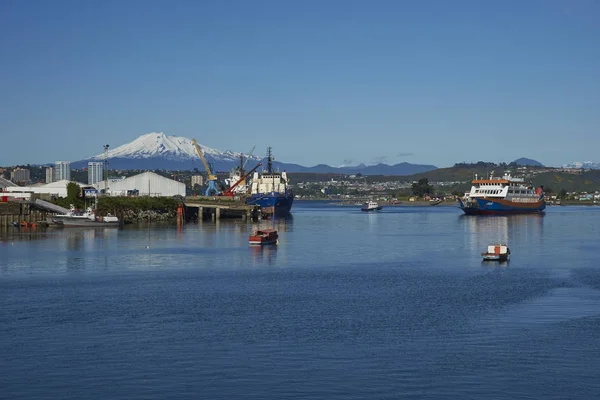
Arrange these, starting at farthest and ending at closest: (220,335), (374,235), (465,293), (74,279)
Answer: (374,235)
(74,279)
(465,293)
(220,335)

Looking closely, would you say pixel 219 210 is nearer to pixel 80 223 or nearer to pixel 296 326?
pixel 80 223

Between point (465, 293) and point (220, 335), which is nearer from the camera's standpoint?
point (220, 335)

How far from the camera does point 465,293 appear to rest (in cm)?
3225

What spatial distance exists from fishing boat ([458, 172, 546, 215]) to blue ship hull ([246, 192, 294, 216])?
79.1ft

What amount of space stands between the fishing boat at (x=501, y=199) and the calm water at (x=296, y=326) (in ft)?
212

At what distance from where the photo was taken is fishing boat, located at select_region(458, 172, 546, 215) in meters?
112

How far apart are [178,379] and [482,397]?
21.6ft

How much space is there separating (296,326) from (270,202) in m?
80.5

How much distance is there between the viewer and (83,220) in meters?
71.8

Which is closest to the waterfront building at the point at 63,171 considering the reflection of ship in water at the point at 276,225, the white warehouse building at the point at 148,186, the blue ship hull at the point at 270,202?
the white warehouse building at the point at 148,186

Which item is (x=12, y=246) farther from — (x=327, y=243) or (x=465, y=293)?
(x=465, y=293)

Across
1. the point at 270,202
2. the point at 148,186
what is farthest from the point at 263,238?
the point at 148,186


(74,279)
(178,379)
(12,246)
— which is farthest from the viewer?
(12,246)

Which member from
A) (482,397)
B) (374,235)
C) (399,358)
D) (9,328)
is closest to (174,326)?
(9,328)
